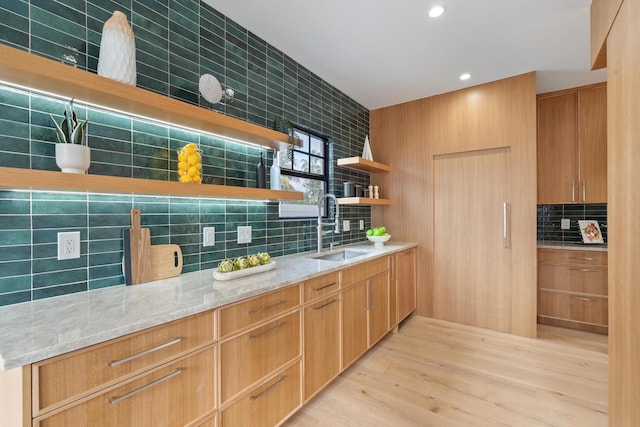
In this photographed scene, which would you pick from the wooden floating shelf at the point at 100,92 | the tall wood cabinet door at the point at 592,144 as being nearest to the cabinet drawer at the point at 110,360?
the wooden floating shelf at the point at 100,92

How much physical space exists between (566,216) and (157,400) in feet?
14.5

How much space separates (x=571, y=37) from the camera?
2.31 metres

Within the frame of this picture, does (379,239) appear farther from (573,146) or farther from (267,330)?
(573,146)

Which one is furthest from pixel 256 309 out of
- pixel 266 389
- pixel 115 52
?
pixel 115 52

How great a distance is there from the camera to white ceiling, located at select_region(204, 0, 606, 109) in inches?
76.5

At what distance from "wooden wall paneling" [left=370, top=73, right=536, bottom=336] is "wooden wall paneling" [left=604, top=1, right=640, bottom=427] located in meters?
1.48

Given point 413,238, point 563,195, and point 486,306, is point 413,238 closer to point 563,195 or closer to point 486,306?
point 486,306

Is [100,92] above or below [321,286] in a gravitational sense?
above

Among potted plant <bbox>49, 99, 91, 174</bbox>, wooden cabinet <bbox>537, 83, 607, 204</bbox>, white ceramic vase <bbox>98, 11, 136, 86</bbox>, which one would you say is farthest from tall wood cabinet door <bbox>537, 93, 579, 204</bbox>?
potted plant <bbox>49, 99, 91, 174</bbox>

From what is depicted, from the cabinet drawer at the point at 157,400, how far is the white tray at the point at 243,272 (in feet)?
1.36

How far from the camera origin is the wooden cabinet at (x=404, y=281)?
2963 millimetres

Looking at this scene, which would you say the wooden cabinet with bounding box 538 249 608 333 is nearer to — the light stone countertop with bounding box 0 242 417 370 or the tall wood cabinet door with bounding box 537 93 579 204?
the tall wood cabinet door with bounding box 537 93 579 204

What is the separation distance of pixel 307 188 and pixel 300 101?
0.81m

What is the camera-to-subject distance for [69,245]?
1283mm
